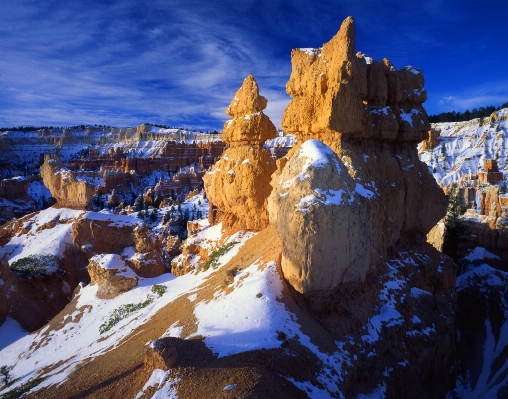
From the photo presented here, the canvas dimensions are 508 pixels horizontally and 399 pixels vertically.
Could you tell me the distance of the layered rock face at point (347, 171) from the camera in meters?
10.0

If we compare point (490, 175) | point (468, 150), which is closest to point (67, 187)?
point (490, 175)

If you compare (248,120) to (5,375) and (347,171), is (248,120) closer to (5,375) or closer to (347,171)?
(347,171)

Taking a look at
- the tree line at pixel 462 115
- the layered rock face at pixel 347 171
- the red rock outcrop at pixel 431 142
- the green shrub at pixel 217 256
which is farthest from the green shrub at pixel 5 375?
the tree line at pixel 462 115

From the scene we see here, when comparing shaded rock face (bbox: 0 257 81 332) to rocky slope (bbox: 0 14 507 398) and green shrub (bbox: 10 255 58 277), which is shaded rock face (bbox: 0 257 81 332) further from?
rocky slope (bbox: 0 14 507 398)

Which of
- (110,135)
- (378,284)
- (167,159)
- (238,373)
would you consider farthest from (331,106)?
(110,135)

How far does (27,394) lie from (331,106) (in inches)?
563

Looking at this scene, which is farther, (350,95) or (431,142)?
(431,142)

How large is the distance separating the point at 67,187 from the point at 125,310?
2273 cm

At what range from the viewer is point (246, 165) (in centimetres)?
1802

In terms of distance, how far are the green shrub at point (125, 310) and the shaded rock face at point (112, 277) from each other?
177 centimetres

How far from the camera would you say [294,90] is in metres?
14.9

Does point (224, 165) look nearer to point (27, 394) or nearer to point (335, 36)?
point (335, 36)

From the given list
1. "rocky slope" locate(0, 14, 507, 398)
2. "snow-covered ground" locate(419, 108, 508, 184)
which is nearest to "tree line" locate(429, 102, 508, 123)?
"snow-covered ground" locate(419, 108, 508, 184)

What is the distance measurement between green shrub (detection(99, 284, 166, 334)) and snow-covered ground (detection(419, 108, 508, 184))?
2757 inches
